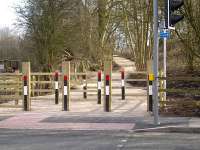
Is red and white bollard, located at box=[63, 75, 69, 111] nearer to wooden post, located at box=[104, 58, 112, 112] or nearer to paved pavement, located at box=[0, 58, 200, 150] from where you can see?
paved pavement, located at box=[0, 58, 200, 150]

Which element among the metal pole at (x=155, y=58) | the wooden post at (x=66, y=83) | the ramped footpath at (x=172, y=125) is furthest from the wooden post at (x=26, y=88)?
the metal pole at (x=155, y=58)

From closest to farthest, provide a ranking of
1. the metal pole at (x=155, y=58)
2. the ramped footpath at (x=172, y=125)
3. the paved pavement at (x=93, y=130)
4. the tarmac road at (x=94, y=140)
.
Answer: the tarmac road at (x=94, y=140)
the paved pavement at (x=93, y=130)
the ramped footpath at (x=172, y=125)
the metal pole at (x=155, y=58)

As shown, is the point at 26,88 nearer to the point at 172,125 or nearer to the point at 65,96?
the point at 65,96

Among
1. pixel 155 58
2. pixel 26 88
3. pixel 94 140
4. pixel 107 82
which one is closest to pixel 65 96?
pixel 26 88

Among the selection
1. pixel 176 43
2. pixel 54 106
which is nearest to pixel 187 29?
pixel 176 43

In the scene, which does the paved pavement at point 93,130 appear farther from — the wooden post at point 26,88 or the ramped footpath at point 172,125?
the wooden post at point 26,88

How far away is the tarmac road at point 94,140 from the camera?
10.2m

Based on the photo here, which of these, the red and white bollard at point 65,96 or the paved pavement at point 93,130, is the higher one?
the red and white bollard at point 65,96

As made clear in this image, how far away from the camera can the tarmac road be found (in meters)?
10.2

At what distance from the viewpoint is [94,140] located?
11.2 meters

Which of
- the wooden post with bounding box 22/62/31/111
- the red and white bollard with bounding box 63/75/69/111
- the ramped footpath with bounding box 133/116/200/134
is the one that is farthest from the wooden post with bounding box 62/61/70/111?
the ramped footpath with bounding box 133/116/200/134

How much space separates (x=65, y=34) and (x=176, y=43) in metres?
7.46

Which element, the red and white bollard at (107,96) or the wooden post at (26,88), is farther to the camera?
the wooden post at (26,88)

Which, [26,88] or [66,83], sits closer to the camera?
[66,83]
